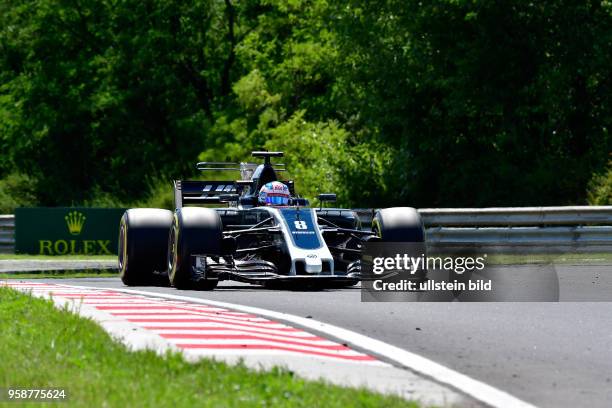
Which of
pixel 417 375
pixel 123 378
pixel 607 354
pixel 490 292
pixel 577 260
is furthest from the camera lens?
pixel 577 260

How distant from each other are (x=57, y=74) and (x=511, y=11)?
833 inches

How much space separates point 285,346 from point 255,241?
681 centimetres

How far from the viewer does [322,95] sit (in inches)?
1613

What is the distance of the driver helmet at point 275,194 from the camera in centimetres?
1670

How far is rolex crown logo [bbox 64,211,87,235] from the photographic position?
85.7 feet

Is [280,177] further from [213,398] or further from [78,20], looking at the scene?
[213,398]

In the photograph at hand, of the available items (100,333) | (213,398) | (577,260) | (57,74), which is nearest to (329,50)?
(57,74)

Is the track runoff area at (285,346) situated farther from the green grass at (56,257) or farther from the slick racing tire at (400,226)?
the green grass at (56,257)

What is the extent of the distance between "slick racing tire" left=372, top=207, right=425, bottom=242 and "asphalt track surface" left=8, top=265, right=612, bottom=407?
84 cm

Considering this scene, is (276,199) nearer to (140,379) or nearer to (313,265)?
(313,265)

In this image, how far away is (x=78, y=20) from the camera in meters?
47.2

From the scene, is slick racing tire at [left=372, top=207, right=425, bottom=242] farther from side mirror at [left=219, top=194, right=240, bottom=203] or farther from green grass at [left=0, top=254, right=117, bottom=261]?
green grass at [left=0, top=254, right=117, bottom=261]

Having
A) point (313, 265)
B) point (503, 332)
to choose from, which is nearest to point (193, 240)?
point (313, 265)

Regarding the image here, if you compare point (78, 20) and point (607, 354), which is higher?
point (78, 20)
